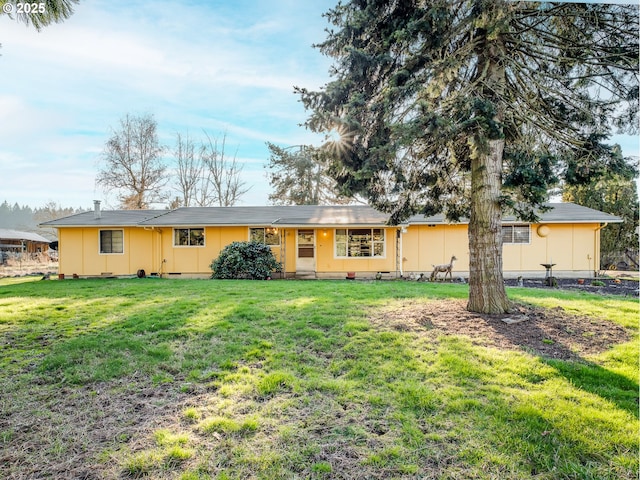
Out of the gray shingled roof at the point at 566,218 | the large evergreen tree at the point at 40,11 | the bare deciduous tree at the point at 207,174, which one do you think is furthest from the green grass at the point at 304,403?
the bare deciduous tree at the point at 207,174

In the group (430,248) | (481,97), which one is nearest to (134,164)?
(430,248)

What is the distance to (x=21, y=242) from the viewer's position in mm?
32344

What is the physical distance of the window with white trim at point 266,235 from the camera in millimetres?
14008

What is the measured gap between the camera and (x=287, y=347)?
4355 mm

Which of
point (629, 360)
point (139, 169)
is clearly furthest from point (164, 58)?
point (139, 169)

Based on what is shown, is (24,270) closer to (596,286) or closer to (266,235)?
(266,235)

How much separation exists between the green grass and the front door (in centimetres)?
846

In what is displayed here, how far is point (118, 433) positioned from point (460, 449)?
269 centimetres

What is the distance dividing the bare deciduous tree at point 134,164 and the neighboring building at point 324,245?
10.6m

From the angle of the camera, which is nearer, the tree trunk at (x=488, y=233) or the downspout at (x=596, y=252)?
the tree trunk at (x=488, y=233)

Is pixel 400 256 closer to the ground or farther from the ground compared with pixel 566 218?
closer to the ground

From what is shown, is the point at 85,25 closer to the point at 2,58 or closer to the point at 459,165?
the point at 2,58

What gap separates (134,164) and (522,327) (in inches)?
1024

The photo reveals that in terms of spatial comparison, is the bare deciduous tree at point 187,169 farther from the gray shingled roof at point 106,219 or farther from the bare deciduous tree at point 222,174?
the gray shingled roof at point 106,219
